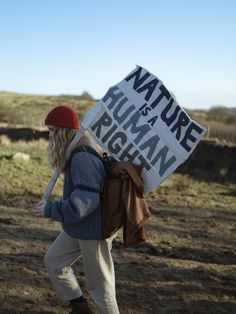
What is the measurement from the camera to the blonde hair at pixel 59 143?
350cm

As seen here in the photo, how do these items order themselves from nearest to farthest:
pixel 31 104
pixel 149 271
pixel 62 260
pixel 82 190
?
1. pixel 82 190
2. pixel 62 260
3. pixel 149 271
4. pixel 31 104

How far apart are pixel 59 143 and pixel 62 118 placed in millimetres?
175

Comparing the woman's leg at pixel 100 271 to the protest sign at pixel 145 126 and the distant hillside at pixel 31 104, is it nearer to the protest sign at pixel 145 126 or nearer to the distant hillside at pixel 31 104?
the protest sign at pixel 145 126

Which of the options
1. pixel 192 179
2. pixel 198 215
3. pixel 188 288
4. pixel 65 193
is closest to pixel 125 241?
pixel 65 193

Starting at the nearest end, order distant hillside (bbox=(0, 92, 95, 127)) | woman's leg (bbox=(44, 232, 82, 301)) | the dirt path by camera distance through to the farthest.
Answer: woman's leg (bbox=(44, 232, 82, 301)), the dirt path, distant hillside (bbox=(0, 92, 95, 127))

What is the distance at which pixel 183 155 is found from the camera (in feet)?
11.3

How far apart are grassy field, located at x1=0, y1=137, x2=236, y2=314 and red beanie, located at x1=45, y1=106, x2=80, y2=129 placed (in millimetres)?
1817

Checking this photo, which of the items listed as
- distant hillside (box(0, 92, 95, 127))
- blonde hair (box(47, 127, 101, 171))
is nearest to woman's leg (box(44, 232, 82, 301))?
blonde hair (box(47, 127, 101, 171))

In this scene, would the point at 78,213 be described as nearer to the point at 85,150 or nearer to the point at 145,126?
the point at 85,150

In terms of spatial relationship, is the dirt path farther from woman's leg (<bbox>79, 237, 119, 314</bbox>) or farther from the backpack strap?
the backpack strap

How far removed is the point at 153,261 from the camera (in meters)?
6.35

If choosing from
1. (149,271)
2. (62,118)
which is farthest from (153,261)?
(62,118)

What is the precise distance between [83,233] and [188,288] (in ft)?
7.46

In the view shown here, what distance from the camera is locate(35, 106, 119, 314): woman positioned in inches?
131
